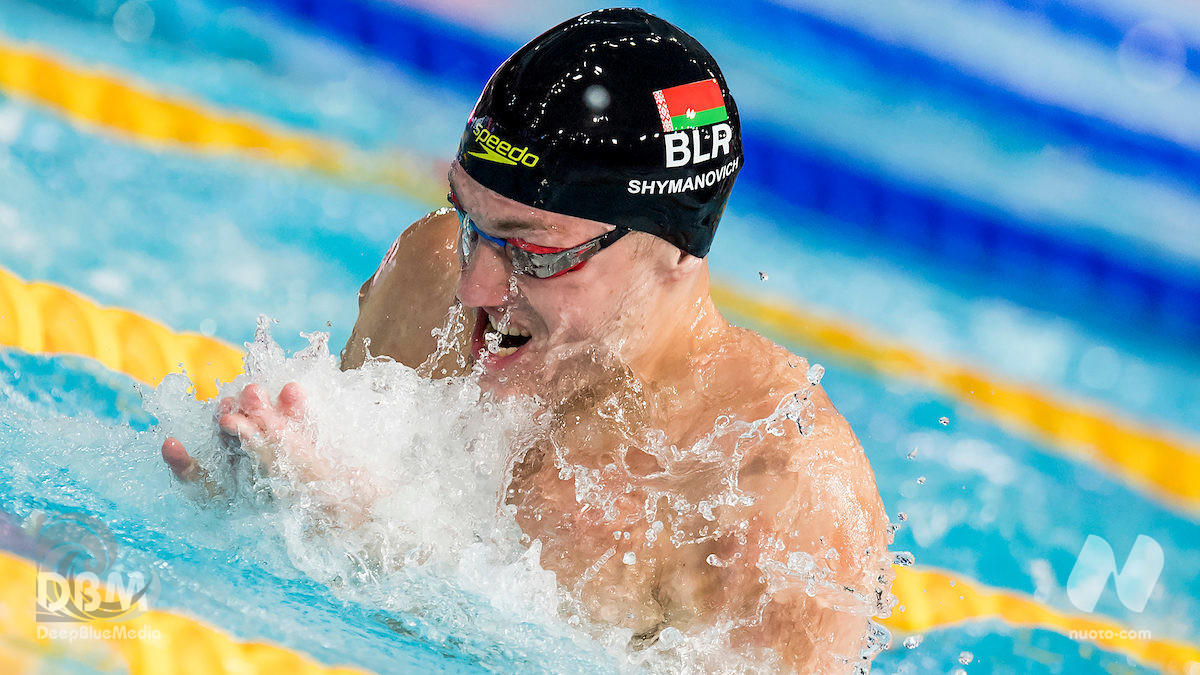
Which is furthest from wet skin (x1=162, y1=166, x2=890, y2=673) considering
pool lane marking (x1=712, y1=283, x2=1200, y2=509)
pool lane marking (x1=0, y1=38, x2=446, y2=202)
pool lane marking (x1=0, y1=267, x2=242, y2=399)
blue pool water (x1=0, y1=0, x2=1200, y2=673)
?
pool lane marking (x1=0, y1=38, x2=446, y2=202)

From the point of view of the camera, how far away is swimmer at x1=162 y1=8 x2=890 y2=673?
67.2 inches

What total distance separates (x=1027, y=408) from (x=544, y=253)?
8.07ft

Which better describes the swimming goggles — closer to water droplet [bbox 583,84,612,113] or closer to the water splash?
water droplet [bbox 583,84,612,113]

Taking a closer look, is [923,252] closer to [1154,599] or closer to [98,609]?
[1154,599]

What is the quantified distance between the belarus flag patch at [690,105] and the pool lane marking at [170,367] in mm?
1641

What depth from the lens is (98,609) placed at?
1658mm

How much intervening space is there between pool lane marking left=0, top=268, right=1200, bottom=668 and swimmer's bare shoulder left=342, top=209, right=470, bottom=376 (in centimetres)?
104

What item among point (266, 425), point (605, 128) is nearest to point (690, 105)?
point (605, 128)

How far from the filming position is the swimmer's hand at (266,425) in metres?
1.61

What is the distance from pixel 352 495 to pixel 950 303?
9.16ft

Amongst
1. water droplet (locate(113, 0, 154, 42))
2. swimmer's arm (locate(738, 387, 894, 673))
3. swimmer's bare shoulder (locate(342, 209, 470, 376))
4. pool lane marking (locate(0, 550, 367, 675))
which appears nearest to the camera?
pool lane marking (locate(0, 550, 367, 675))

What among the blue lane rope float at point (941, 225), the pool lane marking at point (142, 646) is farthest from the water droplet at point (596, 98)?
the blue lane rope float at point (941, 225)

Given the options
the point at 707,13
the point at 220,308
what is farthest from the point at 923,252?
the point at 220,308
